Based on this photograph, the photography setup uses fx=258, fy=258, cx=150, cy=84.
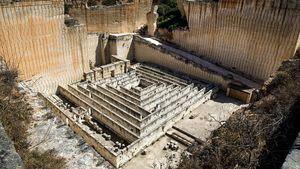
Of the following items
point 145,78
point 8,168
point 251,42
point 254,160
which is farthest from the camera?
point 145,78

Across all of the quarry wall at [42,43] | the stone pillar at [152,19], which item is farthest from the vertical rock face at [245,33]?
the quarry wall at [42,43]

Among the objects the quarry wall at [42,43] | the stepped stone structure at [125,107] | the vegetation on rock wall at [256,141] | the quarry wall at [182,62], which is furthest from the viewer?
the quarry wall at [182,62]

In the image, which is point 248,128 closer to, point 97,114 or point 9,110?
point 9,110

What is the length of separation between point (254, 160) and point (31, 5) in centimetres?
1295

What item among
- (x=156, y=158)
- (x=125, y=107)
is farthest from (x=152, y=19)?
(x=156, y=158)

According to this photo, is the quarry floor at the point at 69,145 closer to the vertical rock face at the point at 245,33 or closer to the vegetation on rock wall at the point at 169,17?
the vertical rock face at the point at 245,33

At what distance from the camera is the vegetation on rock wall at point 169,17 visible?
1894cm

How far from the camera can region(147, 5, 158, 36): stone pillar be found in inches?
770

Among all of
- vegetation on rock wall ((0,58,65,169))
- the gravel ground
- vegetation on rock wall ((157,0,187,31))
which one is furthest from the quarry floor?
vegetation on rock wall ((157,0,187,31))

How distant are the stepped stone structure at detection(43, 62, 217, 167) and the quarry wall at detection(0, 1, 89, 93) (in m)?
1.08

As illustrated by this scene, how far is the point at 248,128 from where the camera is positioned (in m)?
6.02

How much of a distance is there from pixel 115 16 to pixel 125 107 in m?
9.07

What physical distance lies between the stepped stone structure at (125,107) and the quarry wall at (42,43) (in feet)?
3.54

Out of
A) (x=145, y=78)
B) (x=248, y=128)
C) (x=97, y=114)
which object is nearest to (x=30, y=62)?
(x=97, y=114)
